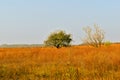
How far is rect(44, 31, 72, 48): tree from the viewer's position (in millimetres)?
50188

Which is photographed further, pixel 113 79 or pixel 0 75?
pixel 0 75

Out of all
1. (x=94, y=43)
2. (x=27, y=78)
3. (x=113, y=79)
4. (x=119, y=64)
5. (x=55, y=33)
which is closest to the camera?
(x=113, y=79)

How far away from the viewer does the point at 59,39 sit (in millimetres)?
50031

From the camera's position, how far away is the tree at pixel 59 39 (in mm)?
50188

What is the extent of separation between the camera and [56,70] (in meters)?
9.80

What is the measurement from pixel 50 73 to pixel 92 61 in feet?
8.80

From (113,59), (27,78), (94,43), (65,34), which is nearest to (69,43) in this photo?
(65,34)

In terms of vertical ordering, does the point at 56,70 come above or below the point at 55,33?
below

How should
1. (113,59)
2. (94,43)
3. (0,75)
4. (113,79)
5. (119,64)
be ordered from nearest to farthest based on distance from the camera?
(113,79)
(0,75)
(119,64)
(113,59)
(94,43)

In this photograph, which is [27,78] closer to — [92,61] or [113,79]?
[113,79]

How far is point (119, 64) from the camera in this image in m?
10.8

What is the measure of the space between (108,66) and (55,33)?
134ft

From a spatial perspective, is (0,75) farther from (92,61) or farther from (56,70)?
(92,61)

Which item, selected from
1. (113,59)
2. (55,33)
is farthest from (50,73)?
(55,33)
